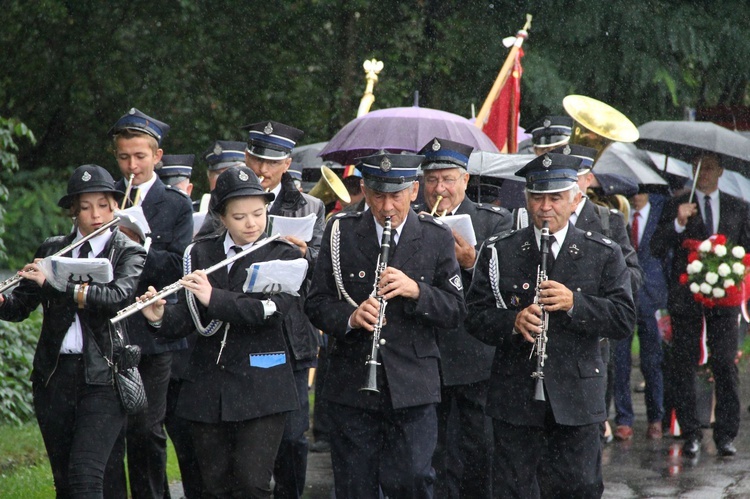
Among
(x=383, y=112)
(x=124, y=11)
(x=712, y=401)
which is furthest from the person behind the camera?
(x=124, y=11)

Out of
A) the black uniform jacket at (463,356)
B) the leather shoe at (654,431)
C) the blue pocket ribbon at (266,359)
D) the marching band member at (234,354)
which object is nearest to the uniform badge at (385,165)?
the marching band member at (234,354)

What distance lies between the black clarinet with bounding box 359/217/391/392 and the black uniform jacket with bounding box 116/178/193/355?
5.23 feet

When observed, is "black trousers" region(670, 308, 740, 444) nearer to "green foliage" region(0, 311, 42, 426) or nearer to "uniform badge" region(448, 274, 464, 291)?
"uniform badge" region(448, 274, 464, 291)

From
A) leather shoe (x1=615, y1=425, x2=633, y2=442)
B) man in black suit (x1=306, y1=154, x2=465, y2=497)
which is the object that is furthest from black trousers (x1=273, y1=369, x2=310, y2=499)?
leather shoe (x1=615, y1=425, x2=633, y2=442)

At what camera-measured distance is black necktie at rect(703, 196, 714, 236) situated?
432 inches

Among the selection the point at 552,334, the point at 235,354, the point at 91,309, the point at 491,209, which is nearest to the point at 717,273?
the point at 491,209

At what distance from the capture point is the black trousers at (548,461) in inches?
271

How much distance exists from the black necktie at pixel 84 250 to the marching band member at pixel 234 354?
54cm

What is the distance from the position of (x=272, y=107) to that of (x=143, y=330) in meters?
9.53

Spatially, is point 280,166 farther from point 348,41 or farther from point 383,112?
point 348,41

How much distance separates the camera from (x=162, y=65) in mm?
16969

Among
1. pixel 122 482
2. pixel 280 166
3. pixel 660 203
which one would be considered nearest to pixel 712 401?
pixel 660 203

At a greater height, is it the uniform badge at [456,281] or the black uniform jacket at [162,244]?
the black uniform jacket at [162,244]

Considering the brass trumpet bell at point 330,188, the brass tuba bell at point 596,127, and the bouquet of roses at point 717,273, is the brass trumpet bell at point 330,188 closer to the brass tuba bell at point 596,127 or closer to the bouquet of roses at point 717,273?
the brass tuba bell at point 596,127
